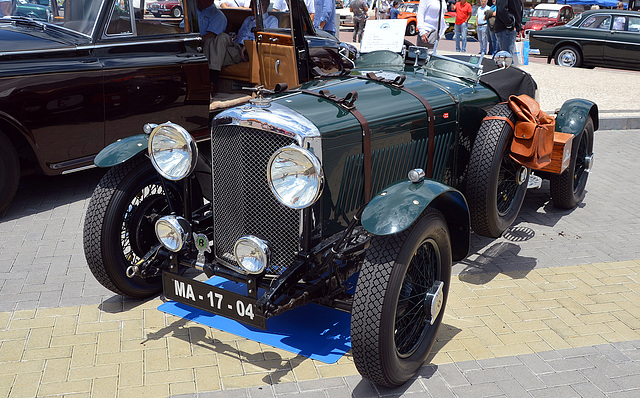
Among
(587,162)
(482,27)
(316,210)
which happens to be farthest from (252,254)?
(482,27)

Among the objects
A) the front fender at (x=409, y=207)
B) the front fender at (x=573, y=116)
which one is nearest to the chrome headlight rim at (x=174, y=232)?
the front fender at (x=409, y=207)

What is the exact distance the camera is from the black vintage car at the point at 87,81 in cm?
506

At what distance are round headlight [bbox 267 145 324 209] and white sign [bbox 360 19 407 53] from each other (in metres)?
2.41

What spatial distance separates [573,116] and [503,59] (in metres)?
0.93

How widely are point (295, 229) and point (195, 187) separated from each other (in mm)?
959

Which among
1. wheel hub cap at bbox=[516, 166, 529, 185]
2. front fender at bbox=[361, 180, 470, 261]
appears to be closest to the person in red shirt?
wheel hub cap at bbox=[516, 166, 529, 185]

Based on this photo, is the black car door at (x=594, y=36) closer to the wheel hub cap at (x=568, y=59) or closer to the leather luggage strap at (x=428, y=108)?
the wheel hub cap at (x=568, y=59)

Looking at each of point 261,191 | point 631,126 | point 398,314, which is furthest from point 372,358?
point 631,126

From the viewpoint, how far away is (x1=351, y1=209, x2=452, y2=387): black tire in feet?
9.19

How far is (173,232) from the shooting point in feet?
10.9

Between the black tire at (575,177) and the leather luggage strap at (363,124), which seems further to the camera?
the black tire at (575,177)

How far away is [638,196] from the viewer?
20.0 feet

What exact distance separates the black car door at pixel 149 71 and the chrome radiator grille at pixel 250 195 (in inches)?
100

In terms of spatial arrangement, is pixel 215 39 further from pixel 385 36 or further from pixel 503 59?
pixel 503 59
